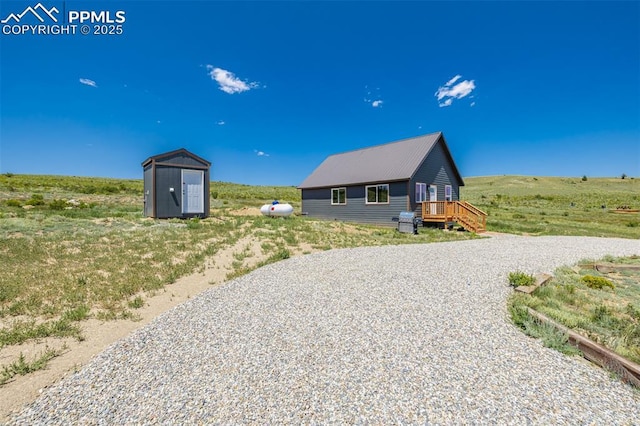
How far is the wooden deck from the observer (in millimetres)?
16703

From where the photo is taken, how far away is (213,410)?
8.52ft

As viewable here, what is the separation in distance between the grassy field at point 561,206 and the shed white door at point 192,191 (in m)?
18.2

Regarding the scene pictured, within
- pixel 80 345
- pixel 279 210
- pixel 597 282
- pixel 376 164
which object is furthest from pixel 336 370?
pixel 376 164

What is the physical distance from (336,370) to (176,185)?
1567 centimetres

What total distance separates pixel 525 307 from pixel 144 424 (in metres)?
5.28

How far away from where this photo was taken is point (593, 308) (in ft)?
16.3

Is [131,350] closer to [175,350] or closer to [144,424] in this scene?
[175,350]

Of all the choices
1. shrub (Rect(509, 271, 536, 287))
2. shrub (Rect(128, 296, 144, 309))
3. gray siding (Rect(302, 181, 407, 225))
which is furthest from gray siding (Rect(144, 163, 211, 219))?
shrub (Rect(509, 271, 536, 287))

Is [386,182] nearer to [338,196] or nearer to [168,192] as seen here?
[338,196]

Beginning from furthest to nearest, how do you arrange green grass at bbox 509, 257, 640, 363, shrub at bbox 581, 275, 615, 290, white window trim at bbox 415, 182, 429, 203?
1. white window trim at bbox 415, 182, 429, 203
2. shrub at bbox 581, 275, 615, 290
3. green grass at bbox 509, 257, 640, 363

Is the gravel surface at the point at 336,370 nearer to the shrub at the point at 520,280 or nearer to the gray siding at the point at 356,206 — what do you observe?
the shrub at the point at 520,280

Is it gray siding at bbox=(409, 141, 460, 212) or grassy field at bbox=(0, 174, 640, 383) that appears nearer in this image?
Result: grassy field at bbox=(0, 174, 640, 383)

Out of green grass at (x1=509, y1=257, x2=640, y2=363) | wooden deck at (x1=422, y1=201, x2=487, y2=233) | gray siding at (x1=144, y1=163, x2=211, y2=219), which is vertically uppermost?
gray siding at (x1=144, y1=163, x2=211, y2=219)

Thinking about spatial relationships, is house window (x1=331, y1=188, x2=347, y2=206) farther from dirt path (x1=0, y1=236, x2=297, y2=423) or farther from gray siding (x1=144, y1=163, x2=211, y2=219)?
dirt path (x1=0, y1=236, x2=297, y2=423)
